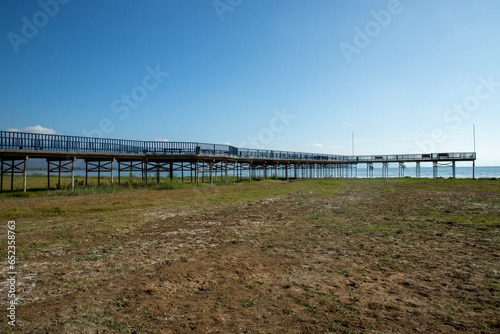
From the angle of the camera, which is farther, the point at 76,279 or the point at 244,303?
the point at 76,279

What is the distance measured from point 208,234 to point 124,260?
2.93 m

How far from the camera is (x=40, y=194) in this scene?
1908cm

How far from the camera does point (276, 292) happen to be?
4.43 meters

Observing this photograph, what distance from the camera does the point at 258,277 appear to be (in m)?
5.06

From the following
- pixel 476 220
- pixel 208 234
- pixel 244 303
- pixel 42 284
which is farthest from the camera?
pixel 476 220

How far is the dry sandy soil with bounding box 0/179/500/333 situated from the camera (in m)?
3.55

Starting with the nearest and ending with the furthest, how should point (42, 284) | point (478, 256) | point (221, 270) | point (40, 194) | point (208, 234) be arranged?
point (42, 284) → point (221, 270) → point (478, 256) → point (208, 234) → point (40, 194)

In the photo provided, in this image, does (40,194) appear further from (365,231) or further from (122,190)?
(365,231)

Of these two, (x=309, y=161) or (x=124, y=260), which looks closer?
(x=124, y=260)

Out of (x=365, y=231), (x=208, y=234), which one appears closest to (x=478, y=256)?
(x=365, y=231)

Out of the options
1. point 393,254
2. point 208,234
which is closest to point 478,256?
point 393,254

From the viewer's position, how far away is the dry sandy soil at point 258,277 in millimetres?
3547

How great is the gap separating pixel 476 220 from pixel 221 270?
33.9 ft

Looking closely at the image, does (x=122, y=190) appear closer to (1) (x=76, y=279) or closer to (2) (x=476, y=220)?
(1) (x=76, y=279)
